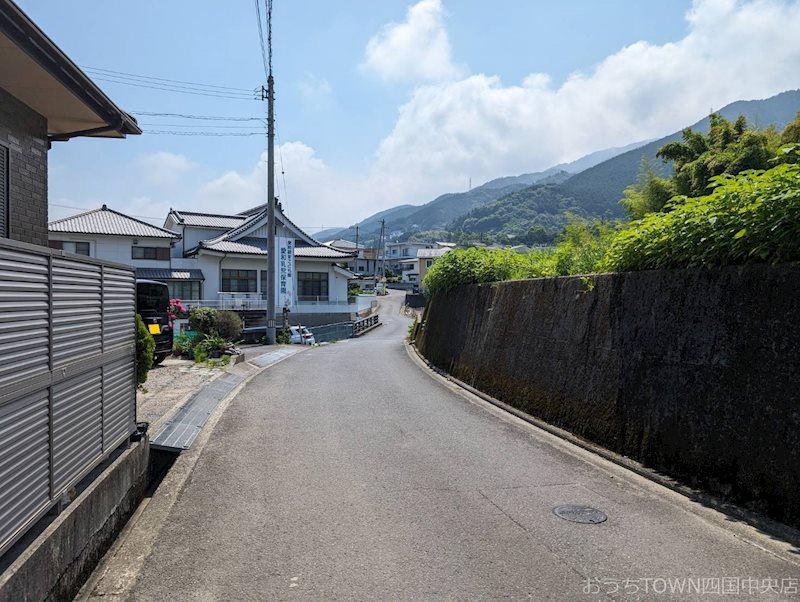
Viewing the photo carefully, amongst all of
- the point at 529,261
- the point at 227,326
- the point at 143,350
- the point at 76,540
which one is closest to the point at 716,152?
the point at 529,261

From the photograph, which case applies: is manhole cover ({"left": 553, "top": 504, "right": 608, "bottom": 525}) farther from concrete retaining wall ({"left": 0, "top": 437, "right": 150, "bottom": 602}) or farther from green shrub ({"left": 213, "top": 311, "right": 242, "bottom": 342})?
green shrub ({"left": 213, "top": 311, "right": 242, "bottom": 342})

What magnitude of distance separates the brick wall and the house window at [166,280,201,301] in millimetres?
31488

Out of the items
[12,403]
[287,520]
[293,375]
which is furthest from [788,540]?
[293,375]

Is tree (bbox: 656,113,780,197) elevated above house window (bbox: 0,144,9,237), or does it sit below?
above

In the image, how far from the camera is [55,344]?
392 cm

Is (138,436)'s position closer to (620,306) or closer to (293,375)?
(620,306)

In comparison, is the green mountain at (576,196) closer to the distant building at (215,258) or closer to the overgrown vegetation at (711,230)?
the distant building at (215,258)

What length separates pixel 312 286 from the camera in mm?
42344

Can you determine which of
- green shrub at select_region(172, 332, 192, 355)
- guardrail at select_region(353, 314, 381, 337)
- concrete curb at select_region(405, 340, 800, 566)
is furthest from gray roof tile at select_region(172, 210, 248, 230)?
concrete curb at select_region(405, 340, 800, 566)

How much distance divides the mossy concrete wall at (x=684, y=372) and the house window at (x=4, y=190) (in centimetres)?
770

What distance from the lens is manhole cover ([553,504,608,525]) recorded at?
5.10m

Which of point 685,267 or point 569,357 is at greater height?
point 685,267

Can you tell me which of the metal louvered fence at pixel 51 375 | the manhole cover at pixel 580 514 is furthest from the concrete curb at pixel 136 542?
the manhole cover at pixel 580 514

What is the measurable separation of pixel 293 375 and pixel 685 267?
36.2 ft
